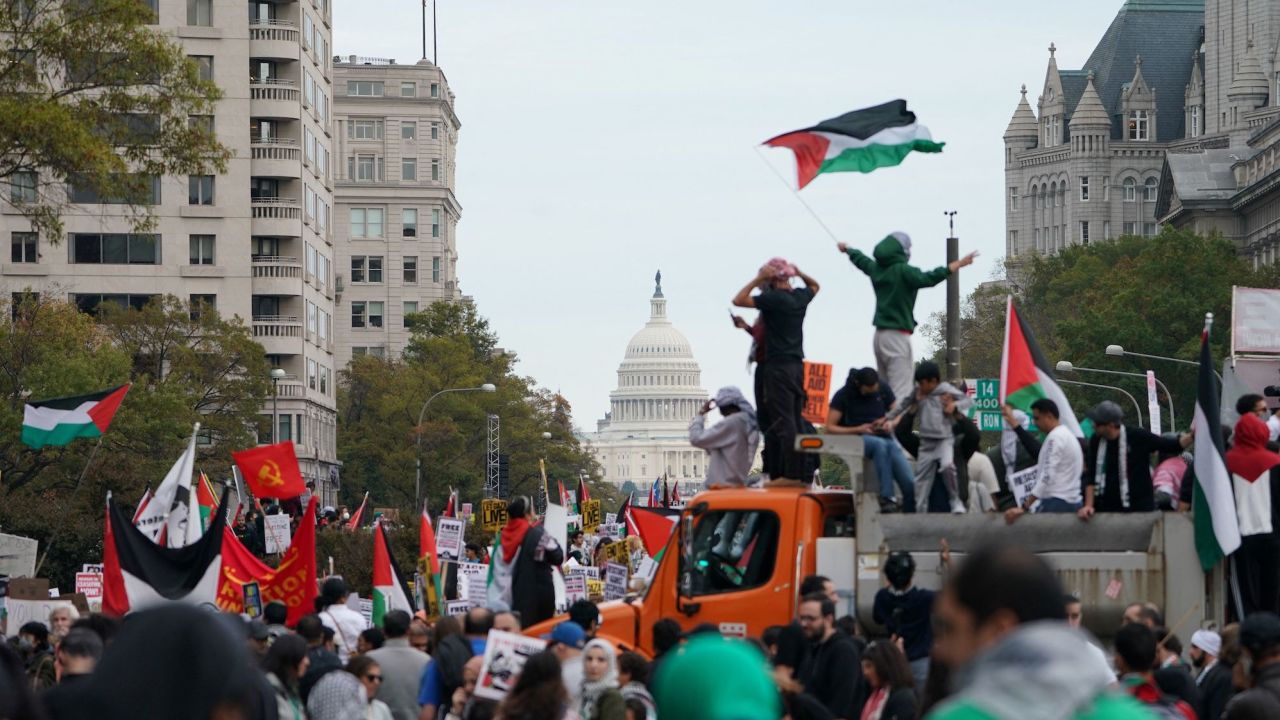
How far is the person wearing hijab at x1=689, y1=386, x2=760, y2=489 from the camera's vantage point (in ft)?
55.5

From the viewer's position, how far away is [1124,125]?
181 m

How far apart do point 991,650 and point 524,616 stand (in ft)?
40.8

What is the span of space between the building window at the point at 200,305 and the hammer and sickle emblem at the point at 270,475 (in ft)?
124

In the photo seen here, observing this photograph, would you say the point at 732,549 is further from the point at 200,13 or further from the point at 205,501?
the point at 200,13

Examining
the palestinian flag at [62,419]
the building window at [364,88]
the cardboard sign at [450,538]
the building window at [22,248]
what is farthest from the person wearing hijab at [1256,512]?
the building window at [364,88]

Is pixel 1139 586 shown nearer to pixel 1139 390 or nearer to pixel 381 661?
pixel 381 661

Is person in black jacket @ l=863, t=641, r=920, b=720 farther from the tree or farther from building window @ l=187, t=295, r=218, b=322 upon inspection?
building window @ l=187, t=295, r=218, b=322

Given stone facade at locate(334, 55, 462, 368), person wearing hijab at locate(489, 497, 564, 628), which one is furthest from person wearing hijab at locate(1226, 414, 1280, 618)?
stone facade at locate(334, 55, 462, 368)

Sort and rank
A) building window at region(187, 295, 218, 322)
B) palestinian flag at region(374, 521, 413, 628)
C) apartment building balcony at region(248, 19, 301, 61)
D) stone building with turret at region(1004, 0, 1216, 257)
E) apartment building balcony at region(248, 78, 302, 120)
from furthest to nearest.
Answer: stone building with turret at region(1004, 0, 1216, 257), apartment building balcony at region(248, 78, 302, 120), apartment building balcony at region(248, 19, 301, 61), building window at region(187, 295, 218, 322), palestinian flag at region(374, 521, 413, 628)

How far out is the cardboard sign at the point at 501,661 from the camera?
→ 11164 millimetres

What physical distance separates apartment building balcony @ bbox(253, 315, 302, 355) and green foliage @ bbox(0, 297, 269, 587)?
39.8 ft

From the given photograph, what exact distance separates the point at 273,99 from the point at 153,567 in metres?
66.6

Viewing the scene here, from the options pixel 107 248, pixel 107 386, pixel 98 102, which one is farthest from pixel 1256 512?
pixel 107 248

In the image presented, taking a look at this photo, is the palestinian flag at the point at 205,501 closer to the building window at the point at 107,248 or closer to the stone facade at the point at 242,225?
the stone facade at the point at 242,225
